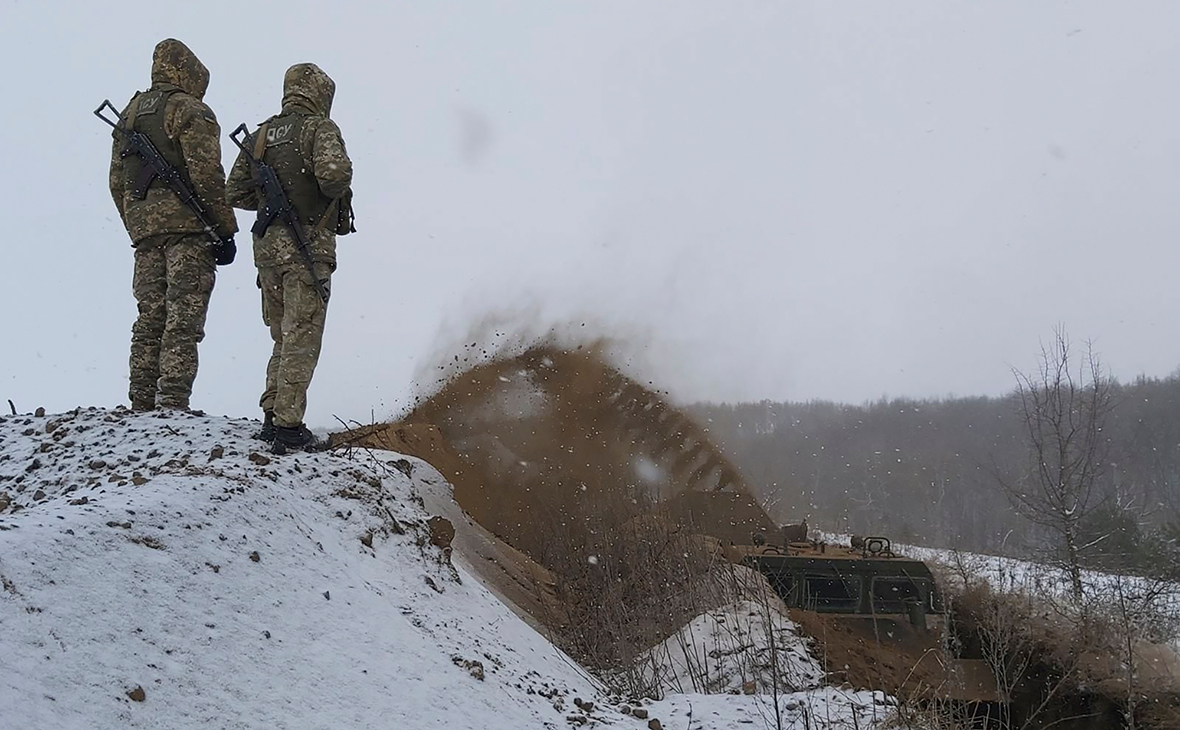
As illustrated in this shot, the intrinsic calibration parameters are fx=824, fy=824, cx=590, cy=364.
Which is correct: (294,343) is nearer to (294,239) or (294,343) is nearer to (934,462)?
(294,239)

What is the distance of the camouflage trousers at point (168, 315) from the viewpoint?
5977mm

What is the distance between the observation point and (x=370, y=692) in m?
3.26

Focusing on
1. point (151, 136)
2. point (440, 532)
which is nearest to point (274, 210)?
point (151, 136)

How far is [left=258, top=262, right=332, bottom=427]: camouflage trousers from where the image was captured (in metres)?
5.37

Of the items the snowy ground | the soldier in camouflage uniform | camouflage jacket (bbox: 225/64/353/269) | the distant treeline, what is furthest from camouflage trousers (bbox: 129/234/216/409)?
the distant treeline

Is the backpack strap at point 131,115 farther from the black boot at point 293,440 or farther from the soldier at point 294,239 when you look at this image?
the black boot at point 293,440

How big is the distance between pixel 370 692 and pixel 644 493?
343 inches

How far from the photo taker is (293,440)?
18.0 feet

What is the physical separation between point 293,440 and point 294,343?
65 centimetres

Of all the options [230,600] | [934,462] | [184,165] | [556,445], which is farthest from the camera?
[934,462]

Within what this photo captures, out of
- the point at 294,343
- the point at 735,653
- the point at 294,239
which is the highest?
the point at 294,239

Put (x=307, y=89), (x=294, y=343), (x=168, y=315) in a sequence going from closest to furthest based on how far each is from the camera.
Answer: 1. (x=294, y=343)
2. (x=307, y=89)
3. (x=168, y=315)

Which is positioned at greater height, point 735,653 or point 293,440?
point 293,440

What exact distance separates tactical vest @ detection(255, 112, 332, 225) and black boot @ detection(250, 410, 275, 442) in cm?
135
